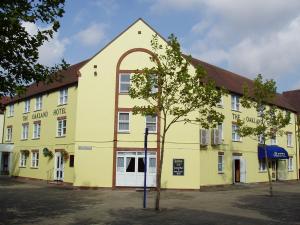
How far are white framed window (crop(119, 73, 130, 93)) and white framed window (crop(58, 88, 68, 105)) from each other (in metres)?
5.84

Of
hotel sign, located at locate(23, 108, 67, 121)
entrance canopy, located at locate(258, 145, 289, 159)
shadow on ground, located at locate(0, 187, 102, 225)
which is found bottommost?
shadow on ground, located at locate(0, 187, 102, 225)

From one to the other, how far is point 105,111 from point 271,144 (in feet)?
63.4

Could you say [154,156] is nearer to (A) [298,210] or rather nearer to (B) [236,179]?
(B) [236,179]

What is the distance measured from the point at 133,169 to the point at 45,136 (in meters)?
10.4

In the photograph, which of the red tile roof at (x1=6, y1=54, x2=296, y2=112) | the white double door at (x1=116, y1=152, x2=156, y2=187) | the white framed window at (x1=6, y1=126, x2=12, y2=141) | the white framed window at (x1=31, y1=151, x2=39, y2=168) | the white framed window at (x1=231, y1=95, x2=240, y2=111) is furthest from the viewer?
the white framed window at (x1=6, y1=126, x2=12, y2=141)

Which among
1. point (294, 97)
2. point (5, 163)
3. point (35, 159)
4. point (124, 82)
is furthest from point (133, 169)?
point (294, 97)

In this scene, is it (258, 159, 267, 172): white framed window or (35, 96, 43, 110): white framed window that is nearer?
(35, 96, 43, 110): white framed window

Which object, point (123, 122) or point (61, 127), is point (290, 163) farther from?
point (61, 127)

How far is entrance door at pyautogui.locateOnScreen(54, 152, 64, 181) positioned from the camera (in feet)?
106

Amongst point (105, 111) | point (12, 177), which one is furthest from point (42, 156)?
point (105, 111)

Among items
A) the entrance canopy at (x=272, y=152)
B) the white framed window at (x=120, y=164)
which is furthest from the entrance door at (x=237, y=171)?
the white framed window at (x=120, y=164)

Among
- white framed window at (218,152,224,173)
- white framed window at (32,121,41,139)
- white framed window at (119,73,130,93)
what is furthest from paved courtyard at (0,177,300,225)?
white framed window at (32,121,41,139)

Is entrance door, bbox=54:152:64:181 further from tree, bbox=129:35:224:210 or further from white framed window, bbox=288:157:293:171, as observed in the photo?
white framed window, bbox=288:157:293:171

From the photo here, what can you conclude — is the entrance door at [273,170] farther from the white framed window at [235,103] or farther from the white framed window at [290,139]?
the white framed window at [235,103]
